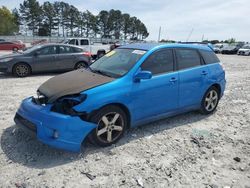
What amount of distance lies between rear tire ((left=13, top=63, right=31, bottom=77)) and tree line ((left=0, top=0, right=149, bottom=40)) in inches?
2644

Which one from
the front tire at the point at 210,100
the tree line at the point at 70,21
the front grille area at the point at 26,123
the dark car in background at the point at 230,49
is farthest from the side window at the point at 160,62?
the tree line at the point at 70,21

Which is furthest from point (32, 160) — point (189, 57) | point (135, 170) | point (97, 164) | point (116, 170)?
point (189, 57)

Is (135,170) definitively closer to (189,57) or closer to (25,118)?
(25,118)

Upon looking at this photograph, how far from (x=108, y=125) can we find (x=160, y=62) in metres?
1.62

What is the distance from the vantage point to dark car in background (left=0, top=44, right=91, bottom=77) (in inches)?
422

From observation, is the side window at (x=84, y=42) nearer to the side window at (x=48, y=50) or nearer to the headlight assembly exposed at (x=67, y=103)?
the side window at (x=48, y=50)

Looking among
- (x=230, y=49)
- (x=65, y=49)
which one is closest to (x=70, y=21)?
(x=230, y=49)

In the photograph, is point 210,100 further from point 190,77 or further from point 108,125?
point 108,125

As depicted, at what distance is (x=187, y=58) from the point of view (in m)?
5.51

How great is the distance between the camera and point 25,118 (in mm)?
4141

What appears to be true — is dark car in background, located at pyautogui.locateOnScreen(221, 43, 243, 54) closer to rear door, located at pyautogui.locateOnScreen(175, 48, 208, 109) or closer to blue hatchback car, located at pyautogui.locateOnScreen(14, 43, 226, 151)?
blue hatchback car, located at pyautogui.locateOnScreen(14, 43, 226, 151)

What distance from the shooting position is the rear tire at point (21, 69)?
10.7m

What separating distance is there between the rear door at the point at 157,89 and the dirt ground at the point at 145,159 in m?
0.46

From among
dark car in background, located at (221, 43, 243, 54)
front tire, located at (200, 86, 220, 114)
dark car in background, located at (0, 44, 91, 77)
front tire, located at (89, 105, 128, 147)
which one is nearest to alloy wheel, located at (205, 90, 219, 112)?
front tire, located at (200, 86, 220, 114)
